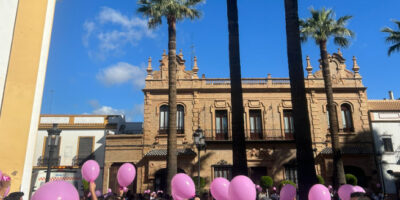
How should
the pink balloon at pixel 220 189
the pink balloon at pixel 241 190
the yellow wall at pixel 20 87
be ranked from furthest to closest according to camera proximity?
1. the yellow wall at pixel 20 87
2. the pink balloon at pixel 220 189
3. the pink balloon at pixel 241 190

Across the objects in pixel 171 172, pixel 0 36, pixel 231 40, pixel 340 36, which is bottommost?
pixel 171 172

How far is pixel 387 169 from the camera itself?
22391 millimetres

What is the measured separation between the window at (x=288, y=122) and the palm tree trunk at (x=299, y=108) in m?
15.2

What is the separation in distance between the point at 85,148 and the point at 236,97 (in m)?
17.5

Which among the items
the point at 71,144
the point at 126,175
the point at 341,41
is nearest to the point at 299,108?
the point at 126,175

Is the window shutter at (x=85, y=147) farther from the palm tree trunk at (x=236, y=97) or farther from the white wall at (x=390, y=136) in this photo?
the white wall at (x=390, y=136)

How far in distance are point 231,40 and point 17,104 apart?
7406mm

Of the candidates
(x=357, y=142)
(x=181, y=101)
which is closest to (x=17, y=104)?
(x=181, y=101)

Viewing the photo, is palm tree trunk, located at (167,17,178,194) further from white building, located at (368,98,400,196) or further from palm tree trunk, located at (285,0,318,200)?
white building, located at (368,98,400,196)

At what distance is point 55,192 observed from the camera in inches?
137

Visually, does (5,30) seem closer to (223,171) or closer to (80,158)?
(80,158)

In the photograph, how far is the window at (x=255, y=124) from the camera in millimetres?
23766

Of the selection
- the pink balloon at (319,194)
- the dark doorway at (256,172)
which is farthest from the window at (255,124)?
the pink balloon at (319,194)

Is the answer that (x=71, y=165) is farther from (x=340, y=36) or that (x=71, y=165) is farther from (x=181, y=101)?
(x=340, y=36)
